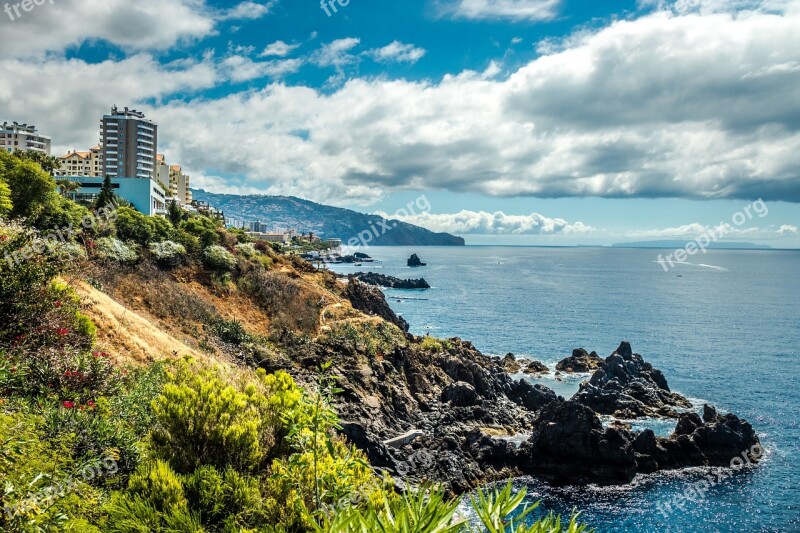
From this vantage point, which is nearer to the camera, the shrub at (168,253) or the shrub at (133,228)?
the shrub at (133,228)

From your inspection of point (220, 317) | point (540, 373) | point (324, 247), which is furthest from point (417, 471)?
point (324, 247)

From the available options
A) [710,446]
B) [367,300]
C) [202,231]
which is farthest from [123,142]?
[710,446]

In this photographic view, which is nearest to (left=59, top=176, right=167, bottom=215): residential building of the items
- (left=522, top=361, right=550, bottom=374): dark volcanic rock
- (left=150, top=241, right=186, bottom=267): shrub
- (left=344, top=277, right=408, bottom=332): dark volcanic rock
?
(left=150, top=241, right=186, bottom=267): shrub

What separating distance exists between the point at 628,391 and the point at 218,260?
3385 cm

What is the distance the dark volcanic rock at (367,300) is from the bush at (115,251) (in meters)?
25.7

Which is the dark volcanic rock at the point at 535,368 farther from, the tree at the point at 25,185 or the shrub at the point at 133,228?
the tree at the point at 25,185

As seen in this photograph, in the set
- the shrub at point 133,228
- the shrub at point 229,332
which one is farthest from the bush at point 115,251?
the shrub at point 229,332

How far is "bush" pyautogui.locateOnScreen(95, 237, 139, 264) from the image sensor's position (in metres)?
32.6

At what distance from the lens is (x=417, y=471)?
91.6 feet

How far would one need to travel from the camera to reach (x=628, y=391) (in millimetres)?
45188

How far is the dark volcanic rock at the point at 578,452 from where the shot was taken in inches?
1196

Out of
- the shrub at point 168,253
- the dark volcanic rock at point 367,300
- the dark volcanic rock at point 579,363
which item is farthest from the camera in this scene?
the dark volcanic rock at point 367,300

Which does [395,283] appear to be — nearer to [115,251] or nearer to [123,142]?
[123,142]

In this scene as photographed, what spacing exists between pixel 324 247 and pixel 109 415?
191010 mm
